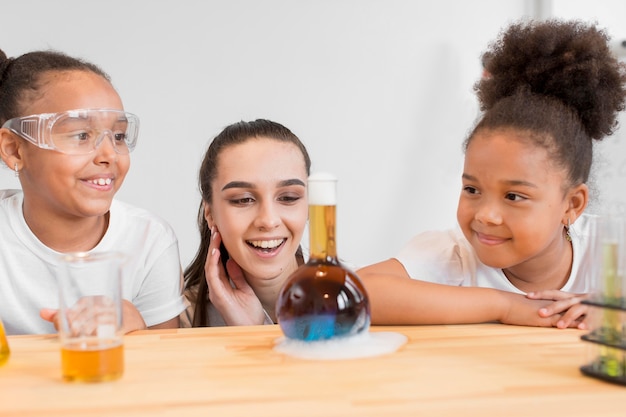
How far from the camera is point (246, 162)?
1.63 m

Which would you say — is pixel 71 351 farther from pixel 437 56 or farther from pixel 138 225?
pixel 437 56

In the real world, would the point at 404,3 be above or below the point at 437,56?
above

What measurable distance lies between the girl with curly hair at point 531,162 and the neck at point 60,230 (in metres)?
0.70

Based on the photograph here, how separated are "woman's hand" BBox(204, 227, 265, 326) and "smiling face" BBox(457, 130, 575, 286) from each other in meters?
0.57

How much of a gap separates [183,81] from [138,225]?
1.36 meters

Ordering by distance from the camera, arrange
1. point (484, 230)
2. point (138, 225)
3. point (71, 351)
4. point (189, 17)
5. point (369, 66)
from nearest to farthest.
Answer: point (71, 351)
point (484, 230)
point (138, 225)
point (189, 17)
point (369, 66)

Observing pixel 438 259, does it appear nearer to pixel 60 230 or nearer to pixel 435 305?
pixel 435 305

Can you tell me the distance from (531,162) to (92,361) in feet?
2.77

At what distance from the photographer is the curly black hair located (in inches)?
50.2

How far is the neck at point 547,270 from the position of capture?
139 cm

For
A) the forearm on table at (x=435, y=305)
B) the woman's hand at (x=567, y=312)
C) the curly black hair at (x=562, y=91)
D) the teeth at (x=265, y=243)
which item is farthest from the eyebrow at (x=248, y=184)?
the woman's hand at (x=567, y=312)

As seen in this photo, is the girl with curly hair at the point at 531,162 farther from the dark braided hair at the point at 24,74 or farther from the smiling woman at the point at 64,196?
the dark braided hair at the point at 24,74

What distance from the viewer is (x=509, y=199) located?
125cm

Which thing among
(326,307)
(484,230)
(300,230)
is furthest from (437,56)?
(326,307)
